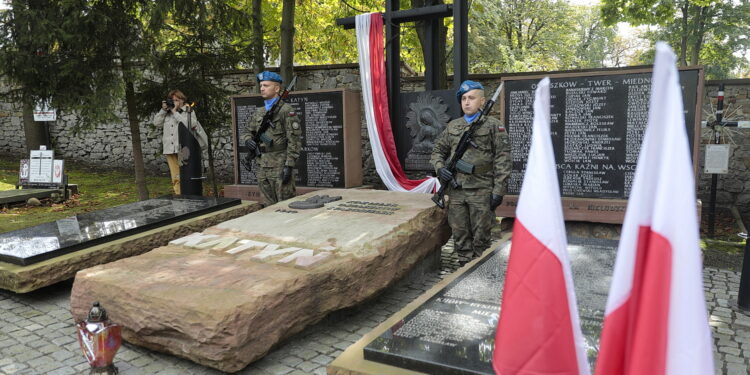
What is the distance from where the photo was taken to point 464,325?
117 inches

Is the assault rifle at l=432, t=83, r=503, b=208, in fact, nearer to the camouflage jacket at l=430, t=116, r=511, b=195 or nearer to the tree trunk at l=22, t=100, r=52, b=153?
the camouflage jacket at l=430, t=116, r=511, b=195

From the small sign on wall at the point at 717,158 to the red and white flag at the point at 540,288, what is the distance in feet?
19.9

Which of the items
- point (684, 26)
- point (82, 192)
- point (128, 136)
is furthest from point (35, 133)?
point (684, 26)

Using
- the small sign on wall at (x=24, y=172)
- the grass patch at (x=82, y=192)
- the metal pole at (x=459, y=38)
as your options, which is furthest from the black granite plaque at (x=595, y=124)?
the small sign on wall at (x=24, y=172)

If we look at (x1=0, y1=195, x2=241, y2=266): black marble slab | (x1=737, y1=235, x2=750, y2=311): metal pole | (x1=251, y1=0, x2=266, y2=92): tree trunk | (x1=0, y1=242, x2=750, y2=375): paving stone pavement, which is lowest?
(x1=0, y1=242, x2=750, y2=375): paving stone pavement

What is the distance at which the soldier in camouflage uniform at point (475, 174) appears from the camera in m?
4.89

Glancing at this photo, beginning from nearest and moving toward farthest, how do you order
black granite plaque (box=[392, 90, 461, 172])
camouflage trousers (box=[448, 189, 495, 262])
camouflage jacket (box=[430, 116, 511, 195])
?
camouflage jacket (box=[430, 116, 511, 195]), camouflage trousers (box=[448, 189, 495, 262]), black granite plaque (box=[392, 90, 461, 172])

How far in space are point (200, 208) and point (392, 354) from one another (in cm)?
396

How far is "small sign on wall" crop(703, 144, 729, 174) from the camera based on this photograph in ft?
21.1

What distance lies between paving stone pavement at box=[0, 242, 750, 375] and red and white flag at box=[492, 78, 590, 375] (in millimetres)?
2015

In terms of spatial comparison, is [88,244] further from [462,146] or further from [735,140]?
[735,140]

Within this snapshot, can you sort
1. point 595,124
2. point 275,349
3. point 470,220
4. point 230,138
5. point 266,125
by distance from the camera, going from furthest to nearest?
point 230,138
point 266,125
point 595,124
point 470,220
point 275,349

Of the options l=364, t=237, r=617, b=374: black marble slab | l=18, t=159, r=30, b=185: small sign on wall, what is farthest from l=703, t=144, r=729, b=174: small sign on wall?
l=18, t=159, r=30, b=185: small sign on wall

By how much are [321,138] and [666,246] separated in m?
6.49
